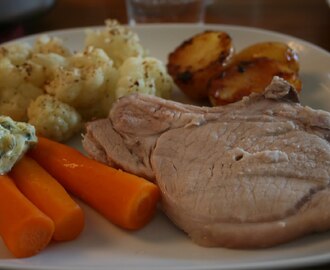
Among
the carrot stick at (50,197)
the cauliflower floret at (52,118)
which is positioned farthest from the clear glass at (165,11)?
the carrot stick at (50,197)

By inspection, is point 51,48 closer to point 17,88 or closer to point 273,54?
point 17,88

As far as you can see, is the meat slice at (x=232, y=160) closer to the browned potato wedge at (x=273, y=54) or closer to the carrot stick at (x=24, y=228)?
the carrot stick at (x=24, y=228)

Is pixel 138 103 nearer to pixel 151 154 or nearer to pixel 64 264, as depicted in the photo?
pixel 151 154

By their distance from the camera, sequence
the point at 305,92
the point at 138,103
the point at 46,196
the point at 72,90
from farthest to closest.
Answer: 1. the point at 305,92
2. the point at 72,90
3. the point at 138,103
4. the point at 46,196

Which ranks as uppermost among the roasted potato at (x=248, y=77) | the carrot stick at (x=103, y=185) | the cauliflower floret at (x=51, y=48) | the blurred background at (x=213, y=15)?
the cauliflower floret at (x=51, y=48)

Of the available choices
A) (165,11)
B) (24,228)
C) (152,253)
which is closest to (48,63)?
(24,228)

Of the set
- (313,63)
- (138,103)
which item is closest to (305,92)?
(313,63)
